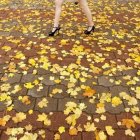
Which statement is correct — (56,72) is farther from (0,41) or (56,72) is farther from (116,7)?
(116,7)

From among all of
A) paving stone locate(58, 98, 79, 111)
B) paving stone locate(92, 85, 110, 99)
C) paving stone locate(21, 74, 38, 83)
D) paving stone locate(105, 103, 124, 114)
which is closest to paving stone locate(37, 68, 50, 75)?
paving stone locate(21, 74, 38, 83)

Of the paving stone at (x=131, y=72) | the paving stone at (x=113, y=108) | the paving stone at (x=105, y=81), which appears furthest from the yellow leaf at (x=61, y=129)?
the paving stone at (x=131, y=72)

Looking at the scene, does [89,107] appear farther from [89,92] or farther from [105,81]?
[105,81]

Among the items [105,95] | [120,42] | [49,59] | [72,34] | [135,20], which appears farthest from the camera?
[135,20]

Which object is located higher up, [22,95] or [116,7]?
[22,95]

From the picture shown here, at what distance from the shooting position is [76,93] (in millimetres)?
4008

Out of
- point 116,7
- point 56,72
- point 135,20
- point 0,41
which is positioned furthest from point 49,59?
point 116,7

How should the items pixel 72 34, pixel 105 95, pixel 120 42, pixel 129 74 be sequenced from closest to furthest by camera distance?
pixel 105 95 → pixel 129 74 → pixel 120 42 → pixel 72 34

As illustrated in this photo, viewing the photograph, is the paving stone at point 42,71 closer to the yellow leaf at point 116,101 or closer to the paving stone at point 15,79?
the paving stone at point 15,79

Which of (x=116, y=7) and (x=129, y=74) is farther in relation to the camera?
(x=116, y=7)

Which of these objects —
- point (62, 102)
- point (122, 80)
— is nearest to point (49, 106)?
point (62, 102)

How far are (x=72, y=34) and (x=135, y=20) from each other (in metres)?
2.17

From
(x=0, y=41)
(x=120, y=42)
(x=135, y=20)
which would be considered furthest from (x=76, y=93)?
(x=135, y=20)

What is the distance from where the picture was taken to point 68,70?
4598 millimetres
